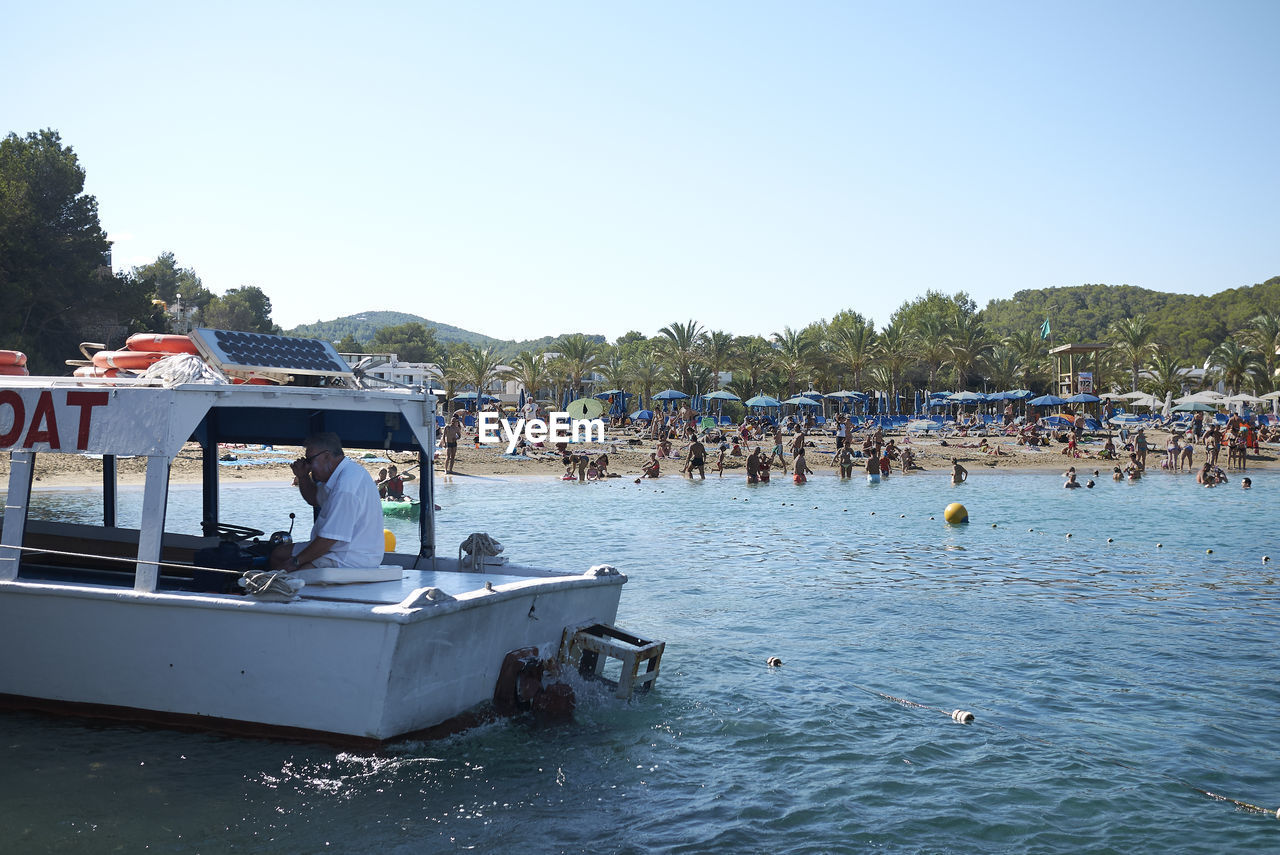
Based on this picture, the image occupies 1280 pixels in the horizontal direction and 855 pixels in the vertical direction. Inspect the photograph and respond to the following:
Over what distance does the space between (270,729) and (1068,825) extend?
17.8 ft

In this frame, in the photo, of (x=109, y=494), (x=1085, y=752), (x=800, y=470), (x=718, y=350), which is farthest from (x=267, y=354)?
(x=718, y=350)

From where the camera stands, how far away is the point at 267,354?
26.9 feet

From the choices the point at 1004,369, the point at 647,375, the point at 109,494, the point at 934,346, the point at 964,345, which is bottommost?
the point at 109,494

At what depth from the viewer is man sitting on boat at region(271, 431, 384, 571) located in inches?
297

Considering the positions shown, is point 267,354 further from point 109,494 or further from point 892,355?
point 892,355

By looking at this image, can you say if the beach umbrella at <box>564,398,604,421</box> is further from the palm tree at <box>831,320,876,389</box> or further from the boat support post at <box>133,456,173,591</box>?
the boat support post at <box>133,456,173,591</box>

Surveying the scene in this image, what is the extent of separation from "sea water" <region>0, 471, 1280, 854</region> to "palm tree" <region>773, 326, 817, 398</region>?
5436 centimetres

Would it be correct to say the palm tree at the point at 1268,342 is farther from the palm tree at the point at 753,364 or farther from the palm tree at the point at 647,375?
the palm tree at the point at 647,375

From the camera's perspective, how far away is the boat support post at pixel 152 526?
717cm

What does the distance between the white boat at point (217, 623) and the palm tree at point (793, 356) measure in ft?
208

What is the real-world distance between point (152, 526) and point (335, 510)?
125 centimetres

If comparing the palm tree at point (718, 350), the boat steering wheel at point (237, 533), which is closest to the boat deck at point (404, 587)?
the boat steering wheel at point (237, 533)

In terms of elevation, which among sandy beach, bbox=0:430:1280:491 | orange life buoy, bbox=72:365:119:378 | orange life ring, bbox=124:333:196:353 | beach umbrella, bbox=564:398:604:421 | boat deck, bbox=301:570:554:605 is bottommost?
sandy beach, bbox=0:430:1280:491

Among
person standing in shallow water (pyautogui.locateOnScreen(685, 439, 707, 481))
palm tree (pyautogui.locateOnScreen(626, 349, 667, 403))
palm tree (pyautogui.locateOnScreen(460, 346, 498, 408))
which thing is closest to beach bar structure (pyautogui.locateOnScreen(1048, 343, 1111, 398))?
palm tree (pyautogui.locateOnScreen(626, 349, 667, 403))
